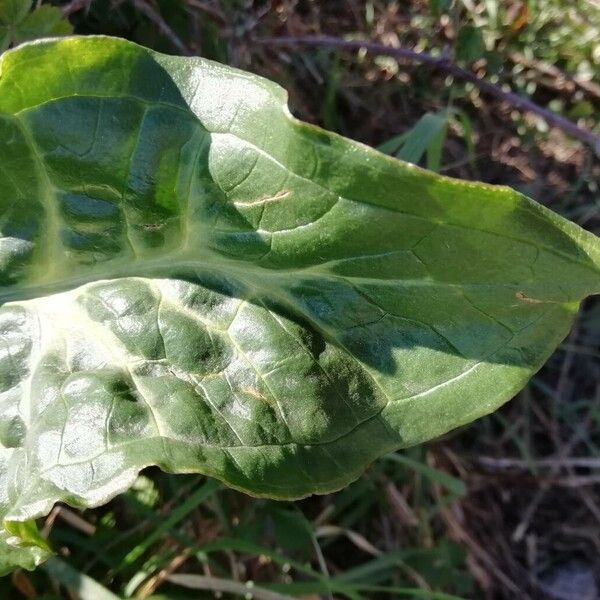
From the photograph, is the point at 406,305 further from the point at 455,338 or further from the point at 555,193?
the point at 555,193

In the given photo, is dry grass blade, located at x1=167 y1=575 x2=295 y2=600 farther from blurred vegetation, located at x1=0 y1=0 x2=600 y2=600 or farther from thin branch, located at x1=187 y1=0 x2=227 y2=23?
thin branch, located at x1=187 y1=0 x2=227 y2=23

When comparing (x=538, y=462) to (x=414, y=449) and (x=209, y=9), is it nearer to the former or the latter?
(x=414, y=449)

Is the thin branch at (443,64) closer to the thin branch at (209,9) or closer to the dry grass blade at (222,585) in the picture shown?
the thin branch at (209,9)

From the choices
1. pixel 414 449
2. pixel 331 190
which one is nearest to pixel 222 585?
pixel 414 449

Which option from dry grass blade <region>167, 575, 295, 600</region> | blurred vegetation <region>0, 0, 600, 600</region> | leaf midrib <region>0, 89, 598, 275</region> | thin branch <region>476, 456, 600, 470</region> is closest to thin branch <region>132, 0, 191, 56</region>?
blurred vegetation <region>0, 0, 600, 600</region>

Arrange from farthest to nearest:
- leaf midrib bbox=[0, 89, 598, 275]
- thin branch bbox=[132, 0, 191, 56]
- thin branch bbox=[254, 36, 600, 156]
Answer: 1. thin branch bbox=[254, 36, 600, 156]
2. thin branch bbox=[132, 0, 191, 56]
3. leaf midrib bbox=[0, 89, 598, 275]

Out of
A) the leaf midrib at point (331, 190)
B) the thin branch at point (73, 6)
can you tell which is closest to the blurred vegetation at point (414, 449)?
the thin branch at point (73, 6)
